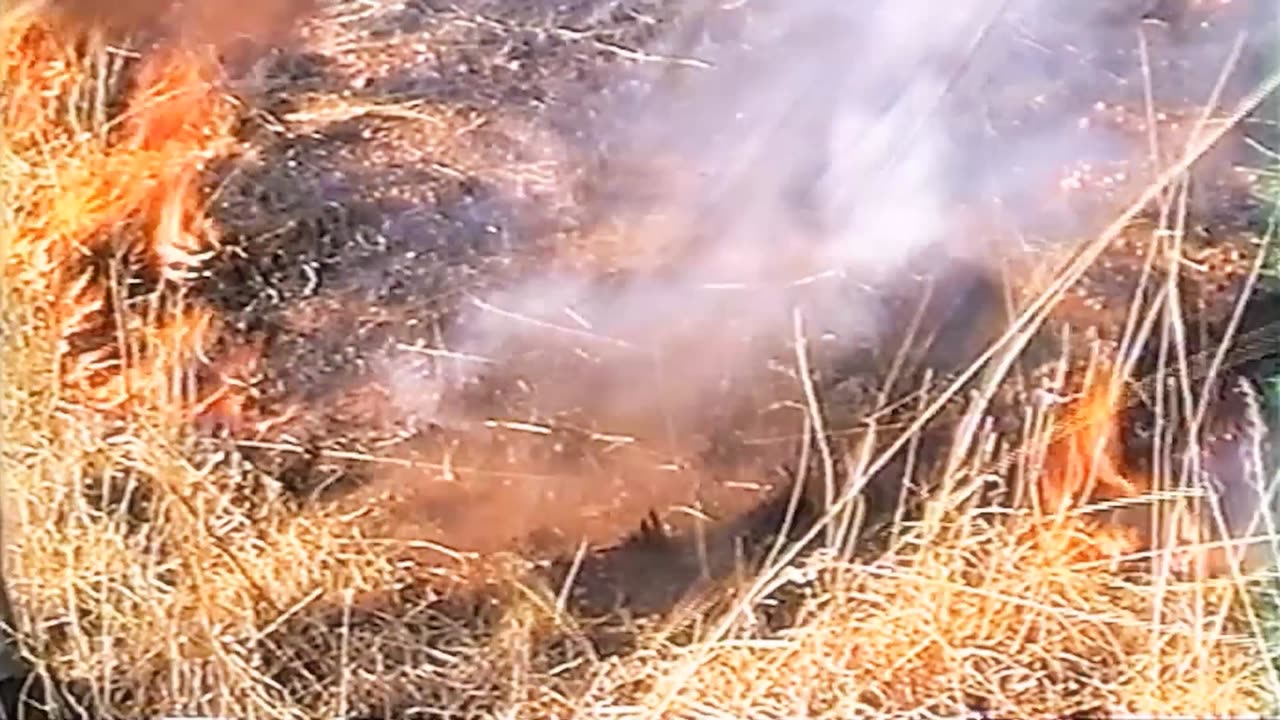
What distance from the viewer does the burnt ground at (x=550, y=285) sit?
3.70ft

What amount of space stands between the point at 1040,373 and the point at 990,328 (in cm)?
5

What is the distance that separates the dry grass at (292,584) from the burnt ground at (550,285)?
0.12ft

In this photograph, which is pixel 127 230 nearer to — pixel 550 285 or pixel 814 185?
→ pixel 550 285

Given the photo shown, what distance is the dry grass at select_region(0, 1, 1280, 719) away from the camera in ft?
3.67

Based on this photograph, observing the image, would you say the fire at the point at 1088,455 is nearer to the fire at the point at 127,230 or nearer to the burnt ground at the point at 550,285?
the burnt ground at the point at 550,285

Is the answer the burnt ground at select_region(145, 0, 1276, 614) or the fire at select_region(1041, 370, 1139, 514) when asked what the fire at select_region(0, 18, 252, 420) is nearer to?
the burnt ground at select_region(145, 0, 1276, 614)

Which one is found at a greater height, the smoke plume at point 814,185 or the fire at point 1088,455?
the smoke plume at point 814,185

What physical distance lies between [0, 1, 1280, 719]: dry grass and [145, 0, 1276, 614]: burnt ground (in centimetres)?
4

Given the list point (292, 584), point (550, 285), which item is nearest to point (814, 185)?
point (550, 285)

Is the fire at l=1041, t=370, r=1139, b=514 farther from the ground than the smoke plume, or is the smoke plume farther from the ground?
the smoke plume

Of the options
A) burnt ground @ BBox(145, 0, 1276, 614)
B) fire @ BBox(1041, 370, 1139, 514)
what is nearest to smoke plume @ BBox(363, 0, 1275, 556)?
burnt ground @ BBox(145, 0, 1276, 614)

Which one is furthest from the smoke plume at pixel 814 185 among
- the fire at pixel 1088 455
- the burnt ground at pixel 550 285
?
the fire at pixel 1088 455

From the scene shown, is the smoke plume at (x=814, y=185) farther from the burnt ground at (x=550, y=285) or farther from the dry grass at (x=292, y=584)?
the dry grass at (x=292, y=584)

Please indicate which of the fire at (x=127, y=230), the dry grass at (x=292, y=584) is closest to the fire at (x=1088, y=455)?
the dry grass at (x=292, y=584)
